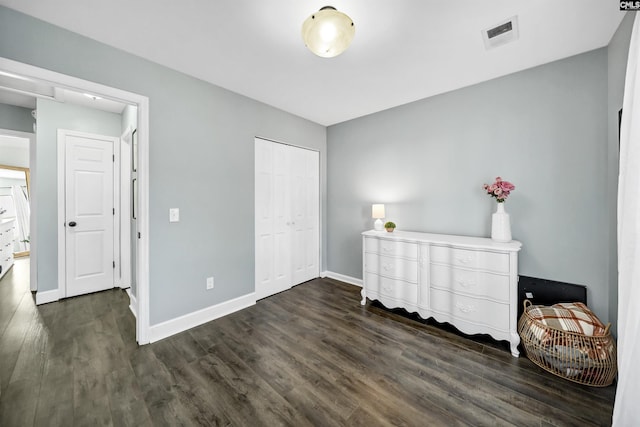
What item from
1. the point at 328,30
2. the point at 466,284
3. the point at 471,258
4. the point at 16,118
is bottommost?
the point at 466,284

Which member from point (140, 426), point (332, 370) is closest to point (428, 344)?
point (332, 370)

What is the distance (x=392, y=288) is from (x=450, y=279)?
62cm

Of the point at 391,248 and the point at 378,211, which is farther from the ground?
the point at 378,211

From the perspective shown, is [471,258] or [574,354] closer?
[574,354]

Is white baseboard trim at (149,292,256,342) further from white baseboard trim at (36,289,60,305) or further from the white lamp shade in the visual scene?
white baseboard trim at (36,289,60,305)

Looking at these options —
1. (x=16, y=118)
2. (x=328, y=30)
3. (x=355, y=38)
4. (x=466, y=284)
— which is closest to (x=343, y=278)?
(x=466, y=284)

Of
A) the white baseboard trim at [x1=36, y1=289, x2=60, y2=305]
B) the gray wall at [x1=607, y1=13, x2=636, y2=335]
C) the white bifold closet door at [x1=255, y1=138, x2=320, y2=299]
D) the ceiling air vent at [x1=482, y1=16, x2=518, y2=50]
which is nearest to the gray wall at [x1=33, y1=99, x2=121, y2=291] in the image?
the white baseboard trim at [x1=36, y1=289, x2=60, y2=305]

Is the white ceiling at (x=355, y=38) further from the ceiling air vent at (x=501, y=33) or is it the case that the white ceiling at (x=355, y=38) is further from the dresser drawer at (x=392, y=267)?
the dresser drawer at (x=392, y=267)

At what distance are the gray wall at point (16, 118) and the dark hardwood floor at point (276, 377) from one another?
2332 mm

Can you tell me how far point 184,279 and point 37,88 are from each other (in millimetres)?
2729

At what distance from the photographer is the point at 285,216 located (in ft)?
11.5

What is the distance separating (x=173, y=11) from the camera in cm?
160

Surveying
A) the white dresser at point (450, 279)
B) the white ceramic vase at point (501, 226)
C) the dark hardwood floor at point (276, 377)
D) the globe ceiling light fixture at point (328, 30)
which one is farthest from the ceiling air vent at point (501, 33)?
the dark hardwood floor at point (276, 377)

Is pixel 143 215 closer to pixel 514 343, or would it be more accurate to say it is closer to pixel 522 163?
pixel 514 343
